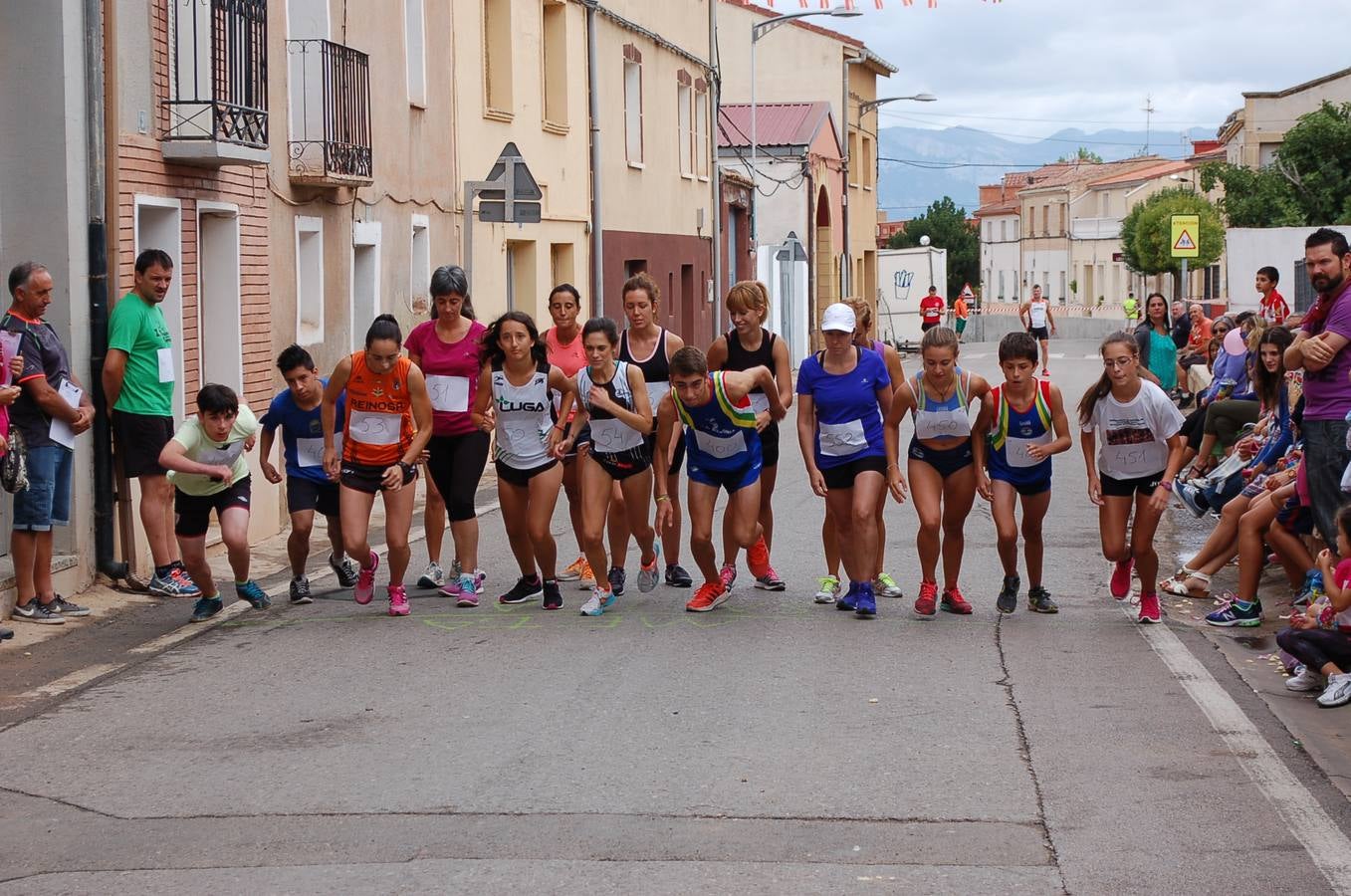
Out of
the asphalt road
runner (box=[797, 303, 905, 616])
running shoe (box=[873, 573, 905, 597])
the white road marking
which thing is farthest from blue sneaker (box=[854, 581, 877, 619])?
the white road marking

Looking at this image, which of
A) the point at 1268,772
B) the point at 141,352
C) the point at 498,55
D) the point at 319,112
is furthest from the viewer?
the point at 498,55

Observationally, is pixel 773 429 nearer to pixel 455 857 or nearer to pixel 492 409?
pixel 492 409

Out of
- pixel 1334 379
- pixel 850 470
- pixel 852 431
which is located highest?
pixel 1334 379

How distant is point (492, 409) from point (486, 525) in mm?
4511

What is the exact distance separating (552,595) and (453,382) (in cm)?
133

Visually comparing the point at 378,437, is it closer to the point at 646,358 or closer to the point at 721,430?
the point at 646,358

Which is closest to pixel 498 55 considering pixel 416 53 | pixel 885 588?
pixel 416 53

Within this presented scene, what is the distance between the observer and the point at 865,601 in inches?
402

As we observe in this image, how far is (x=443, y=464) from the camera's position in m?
10.5

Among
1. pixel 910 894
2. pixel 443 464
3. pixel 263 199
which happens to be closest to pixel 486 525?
pixel 263 199

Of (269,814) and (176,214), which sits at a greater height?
(176,214)

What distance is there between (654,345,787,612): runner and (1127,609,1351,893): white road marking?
91.7 inches

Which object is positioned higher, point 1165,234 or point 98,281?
point 1165,234

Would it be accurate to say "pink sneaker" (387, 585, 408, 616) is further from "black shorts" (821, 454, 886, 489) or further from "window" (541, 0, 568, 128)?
"window" (541, 0, 568, 128)
